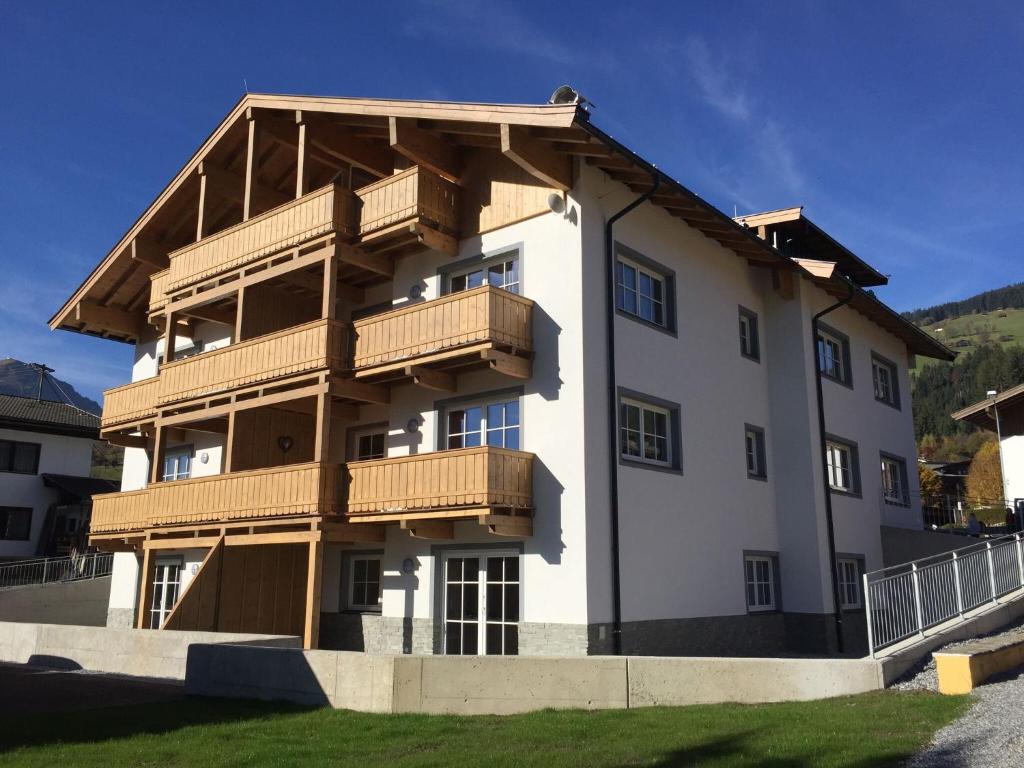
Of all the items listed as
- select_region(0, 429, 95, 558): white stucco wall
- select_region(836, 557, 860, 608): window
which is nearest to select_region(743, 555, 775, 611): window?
select_region(836, 557, 860, 608): window

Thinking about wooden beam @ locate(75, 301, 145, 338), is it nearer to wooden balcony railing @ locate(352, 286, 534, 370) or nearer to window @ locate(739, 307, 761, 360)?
wooden balcony railing @ locate(352, 286, 534, 370)

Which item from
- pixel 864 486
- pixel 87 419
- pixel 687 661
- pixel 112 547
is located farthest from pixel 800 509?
pixel 87 419

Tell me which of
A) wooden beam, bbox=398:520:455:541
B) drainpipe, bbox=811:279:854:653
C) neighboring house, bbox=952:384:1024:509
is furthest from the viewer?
neighboring house, bbox=952:384:1024:509

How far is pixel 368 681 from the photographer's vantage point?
11188 millimetres

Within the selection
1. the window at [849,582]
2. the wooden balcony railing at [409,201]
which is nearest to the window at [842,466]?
the window at [849,582]

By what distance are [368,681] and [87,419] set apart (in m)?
34.4

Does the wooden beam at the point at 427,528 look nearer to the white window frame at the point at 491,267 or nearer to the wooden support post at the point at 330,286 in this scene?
the white window frame at the point at 491,267

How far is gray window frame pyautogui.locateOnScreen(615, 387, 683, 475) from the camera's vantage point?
15.8 meters

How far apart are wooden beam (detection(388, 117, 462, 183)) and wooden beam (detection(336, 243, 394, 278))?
7.05 ft

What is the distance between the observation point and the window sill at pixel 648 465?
51.8ft

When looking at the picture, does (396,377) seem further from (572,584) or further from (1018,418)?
(1018,418)

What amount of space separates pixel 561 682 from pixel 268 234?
12129 millimetres

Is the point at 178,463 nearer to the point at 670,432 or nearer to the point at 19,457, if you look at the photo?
the point at 670,432

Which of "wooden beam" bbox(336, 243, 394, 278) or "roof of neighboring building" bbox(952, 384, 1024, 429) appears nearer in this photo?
"wooden beam" bbox(336, 243, 394, 278)
